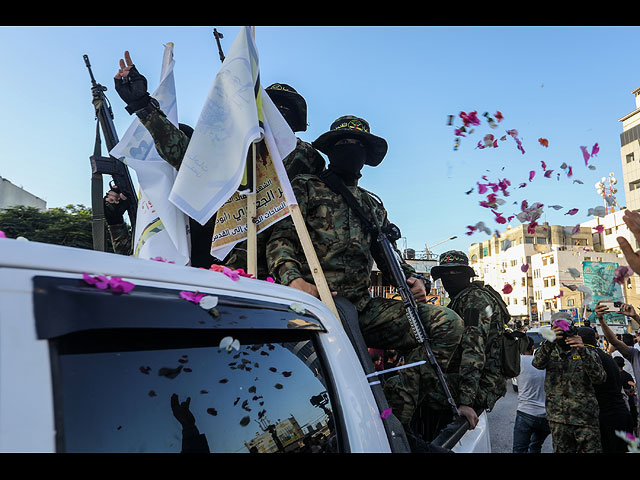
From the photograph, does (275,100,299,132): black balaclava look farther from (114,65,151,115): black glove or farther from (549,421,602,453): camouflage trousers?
(549,421,602,453): camouflage trousers

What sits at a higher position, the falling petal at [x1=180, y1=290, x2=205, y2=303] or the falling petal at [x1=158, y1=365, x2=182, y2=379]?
the falling petal at [x1=180, y1=290, x2=205, y2=303]

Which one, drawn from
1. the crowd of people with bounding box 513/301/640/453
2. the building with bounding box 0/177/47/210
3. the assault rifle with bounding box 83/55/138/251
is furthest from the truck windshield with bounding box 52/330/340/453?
the building with bounding box 0/177/47/210

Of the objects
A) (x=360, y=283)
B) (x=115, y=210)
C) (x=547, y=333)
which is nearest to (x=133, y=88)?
(x=115, y=210)

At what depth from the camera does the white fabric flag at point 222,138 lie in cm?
255

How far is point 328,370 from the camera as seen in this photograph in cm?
151

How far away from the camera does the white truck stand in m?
0.77

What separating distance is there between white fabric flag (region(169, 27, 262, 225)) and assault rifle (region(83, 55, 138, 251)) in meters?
1.54

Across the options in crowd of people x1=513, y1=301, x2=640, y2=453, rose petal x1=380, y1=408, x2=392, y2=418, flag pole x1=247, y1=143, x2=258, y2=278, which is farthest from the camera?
crowd of people x1=513, y1=301, x2=640, y2=453

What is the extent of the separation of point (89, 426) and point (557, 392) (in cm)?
612

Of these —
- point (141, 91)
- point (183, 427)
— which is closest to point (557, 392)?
point (141, 91)

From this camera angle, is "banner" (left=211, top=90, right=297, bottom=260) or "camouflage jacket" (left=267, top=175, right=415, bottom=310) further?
"camouflage jacket" (left=267, top=175, right=415, bottom=310)

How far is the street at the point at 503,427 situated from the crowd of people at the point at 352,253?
4820mm

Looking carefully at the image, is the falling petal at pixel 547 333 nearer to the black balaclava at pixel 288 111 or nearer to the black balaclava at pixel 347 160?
the black balaclava at pixel 347 160
